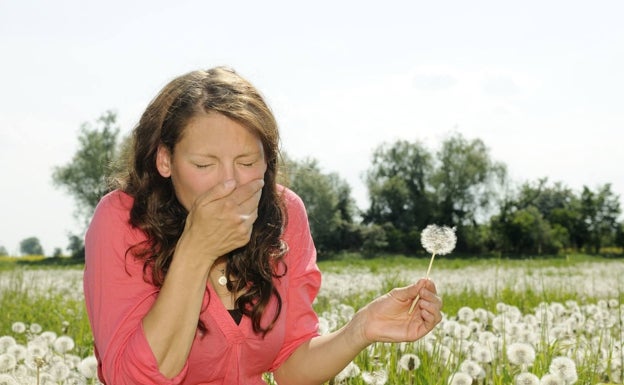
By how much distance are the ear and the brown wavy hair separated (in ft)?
0.10

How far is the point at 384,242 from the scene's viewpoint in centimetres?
5153

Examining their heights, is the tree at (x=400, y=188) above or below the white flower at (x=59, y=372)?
below

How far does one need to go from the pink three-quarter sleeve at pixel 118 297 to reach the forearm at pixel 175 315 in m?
0.04

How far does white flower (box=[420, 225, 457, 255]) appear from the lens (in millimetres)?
2732

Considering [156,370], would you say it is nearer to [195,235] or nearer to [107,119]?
[195,235]

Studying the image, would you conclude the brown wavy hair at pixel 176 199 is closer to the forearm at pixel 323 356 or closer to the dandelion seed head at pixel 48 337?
the forearm at pixel 323 356

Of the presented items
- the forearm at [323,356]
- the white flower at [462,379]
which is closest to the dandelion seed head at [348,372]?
the forearm at [323,356]

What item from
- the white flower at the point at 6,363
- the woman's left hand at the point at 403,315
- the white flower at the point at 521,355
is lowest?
the white flower at the point at 6,363

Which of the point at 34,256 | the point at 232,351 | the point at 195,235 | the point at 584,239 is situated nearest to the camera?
the point at 195,235

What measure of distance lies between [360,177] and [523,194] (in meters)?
13.3

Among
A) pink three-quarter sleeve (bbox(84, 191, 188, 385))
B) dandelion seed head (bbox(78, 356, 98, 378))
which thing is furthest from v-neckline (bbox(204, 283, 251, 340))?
dandelion seed head (bbox(78, 356, 98, 378))

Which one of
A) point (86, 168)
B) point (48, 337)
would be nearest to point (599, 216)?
point (86, 168)

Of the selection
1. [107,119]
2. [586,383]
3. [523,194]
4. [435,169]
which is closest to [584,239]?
[523,194]

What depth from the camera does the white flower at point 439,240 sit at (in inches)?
108
